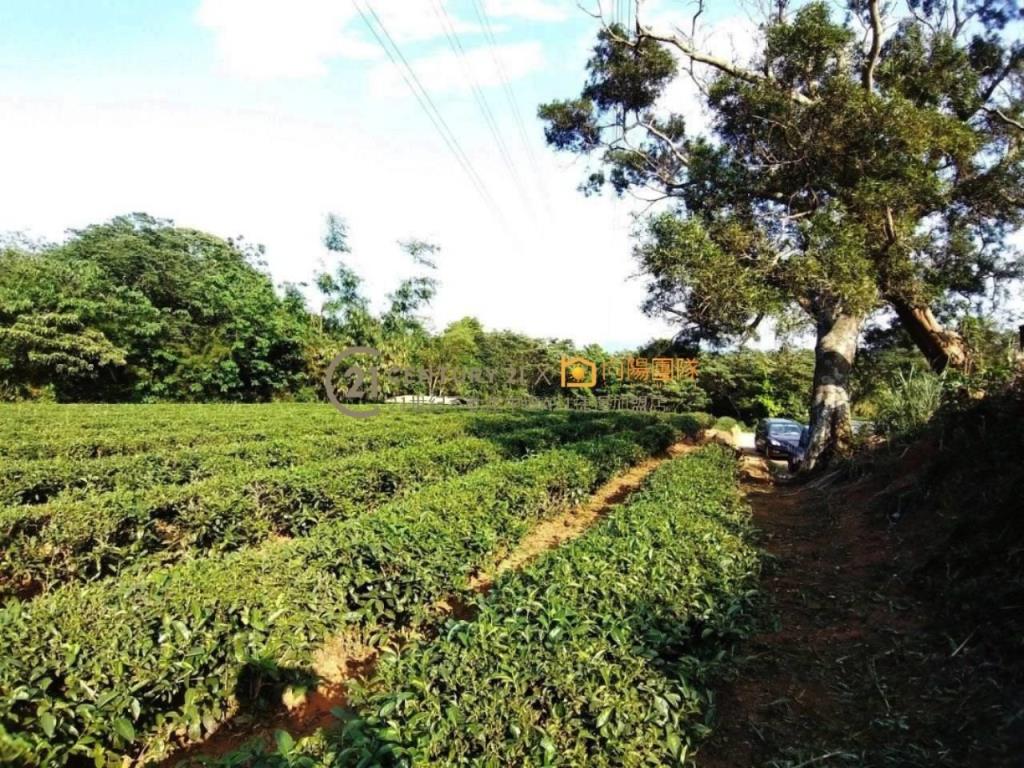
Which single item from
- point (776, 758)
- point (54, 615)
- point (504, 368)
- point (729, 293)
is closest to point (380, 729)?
point (776, 758)

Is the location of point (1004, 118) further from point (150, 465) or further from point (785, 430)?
point (150, 465)

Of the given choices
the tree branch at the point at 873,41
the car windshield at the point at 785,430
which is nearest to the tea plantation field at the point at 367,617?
the tree branch at the point at 873,41

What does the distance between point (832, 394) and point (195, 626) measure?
11.7m

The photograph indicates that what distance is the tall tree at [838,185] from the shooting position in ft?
28.1

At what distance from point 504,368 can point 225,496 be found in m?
29.5

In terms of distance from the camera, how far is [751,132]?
999 cm

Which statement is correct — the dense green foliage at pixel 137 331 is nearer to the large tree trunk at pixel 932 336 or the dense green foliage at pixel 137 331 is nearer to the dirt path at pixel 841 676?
the large tree trunk at pixel 932 336

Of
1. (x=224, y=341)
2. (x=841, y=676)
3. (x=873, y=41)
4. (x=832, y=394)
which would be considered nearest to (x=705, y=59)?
(x=873, y=41)

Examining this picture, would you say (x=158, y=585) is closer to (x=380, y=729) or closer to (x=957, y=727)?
(x=380, y=729)

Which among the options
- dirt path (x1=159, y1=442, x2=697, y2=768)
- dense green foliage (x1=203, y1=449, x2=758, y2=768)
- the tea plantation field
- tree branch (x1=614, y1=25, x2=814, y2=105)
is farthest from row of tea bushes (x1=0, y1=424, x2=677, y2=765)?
tree branch (x1=614, y1=25, x2=814, y2=105)

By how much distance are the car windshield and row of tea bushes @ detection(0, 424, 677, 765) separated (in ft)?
51.9

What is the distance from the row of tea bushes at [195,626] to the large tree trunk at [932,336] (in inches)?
435

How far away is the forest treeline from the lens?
72.7 ft

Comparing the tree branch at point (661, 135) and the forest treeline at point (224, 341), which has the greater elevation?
the tree branch at point (661, 135)
